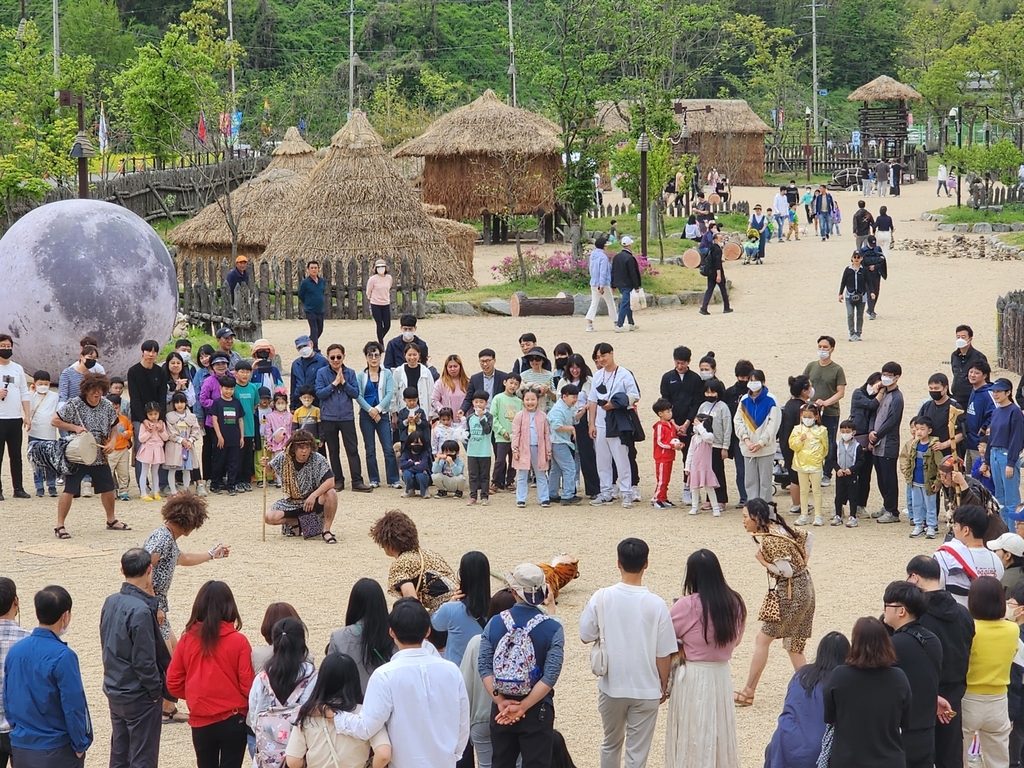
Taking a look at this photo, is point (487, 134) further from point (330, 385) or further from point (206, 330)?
point (330, 385)

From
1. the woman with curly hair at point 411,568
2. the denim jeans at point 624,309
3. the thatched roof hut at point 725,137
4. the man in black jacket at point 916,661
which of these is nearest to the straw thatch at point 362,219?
the denim jeans at point 624,309

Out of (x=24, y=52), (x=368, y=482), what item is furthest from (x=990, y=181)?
(x=368, y=482)

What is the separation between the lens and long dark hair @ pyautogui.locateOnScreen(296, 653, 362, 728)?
18.7ft

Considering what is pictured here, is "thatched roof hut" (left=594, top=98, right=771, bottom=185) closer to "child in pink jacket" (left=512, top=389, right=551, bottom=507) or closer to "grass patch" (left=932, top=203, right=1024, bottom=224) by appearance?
"grass patch" (left=932, top=203, right=1024, bottom=224)

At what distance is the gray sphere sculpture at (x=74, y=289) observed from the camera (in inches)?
645

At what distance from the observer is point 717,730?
6.83 meters

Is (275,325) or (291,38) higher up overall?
(291,38)

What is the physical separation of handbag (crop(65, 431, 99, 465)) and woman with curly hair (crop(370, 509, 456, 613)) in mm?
5312

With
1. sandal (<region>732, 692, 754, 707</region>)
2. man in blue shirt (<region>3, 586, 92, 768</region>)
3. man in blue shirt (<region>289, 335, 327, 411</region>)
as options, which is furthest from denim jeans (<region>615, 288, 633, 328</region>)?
man in blue shirt (<region>3, 586, 92, 768</region>)

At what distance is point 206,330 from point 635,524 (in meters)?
12.5

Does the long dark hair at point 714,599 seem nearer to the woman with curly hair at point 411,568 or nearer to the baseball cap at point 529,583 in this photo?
the baseball cap at point 529,583

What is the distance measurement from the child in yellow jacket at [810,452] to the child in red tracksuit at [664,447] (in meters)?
1.22

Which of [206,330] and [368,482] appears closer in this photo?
[368,482]

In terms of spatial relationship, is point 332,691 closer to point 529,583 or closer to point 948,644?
point 529,583
